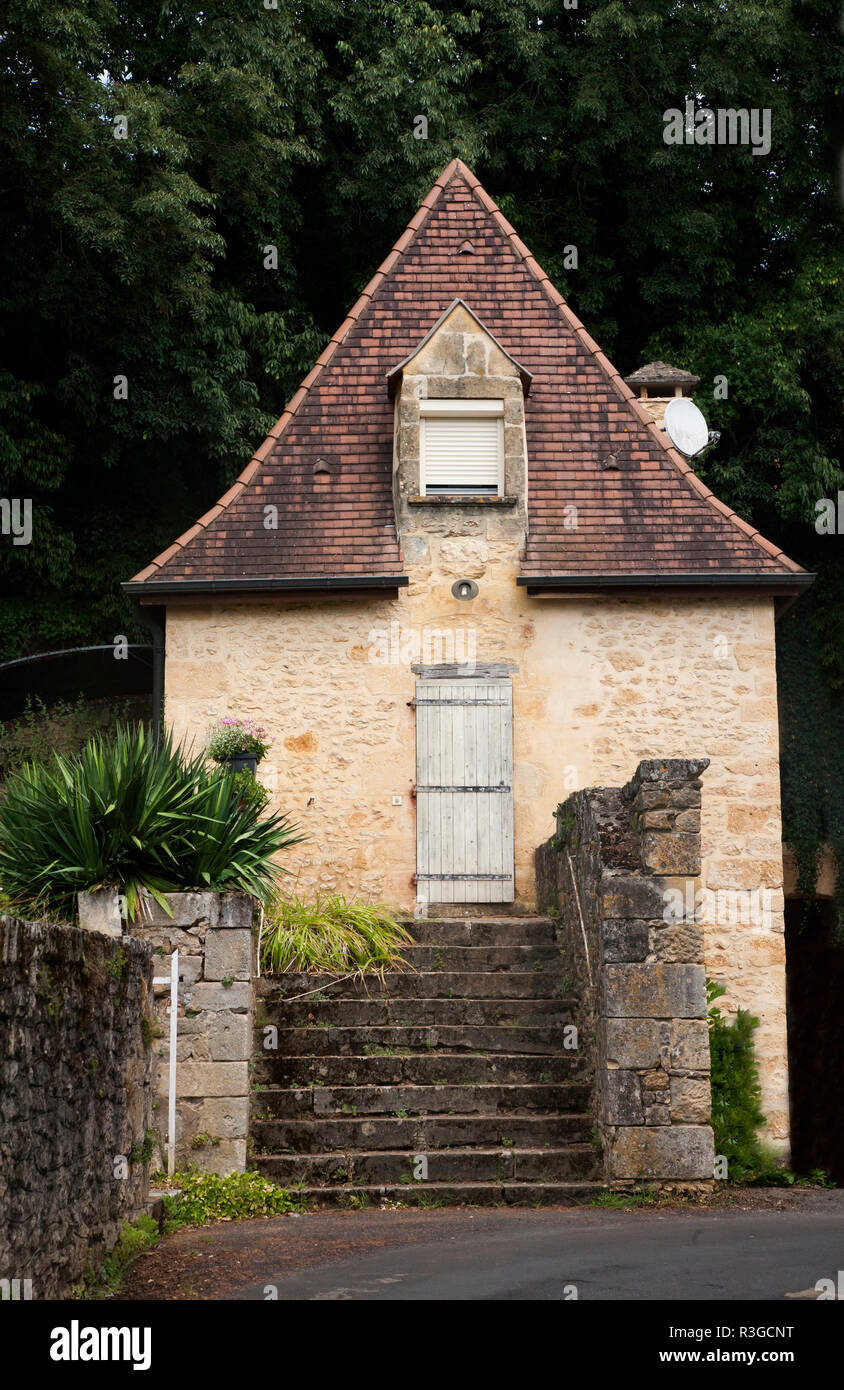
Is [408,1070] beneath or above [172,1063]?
beneath

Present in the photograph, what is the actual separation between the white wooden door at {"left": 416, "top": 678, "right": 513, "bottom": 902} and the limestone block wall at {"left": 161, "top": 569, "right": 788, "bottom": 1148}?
0.36 ft

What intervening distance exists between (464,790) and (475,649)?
1.21 metres

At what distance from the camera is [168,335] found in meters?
18.3

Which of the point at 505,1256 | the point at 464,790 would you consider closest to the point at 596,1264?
the point at 505,1256

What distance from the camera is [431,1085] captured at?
9570 millimetres

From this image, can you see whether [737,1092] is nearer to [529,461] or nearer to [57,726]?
[529,461]

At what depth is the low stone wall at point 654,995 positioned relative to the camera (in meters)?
8.58

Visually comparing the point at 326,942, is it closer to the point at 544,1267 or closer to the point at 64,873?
the point at 64,873

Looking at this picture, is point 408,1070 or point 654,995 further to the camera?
point 408,1070

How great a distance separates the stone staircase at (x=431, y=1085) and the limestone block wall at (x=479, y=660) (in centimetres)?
206

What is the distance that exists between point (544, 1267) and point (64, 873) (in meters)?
3.59

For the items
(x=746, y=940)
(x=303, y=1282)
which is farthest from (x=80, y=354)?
(x=303, y=1282)

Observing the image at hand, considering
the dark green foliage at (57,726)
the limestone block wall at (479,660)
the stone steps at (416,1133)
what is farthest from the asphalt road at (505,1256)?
the dark green foliage at (57,726)

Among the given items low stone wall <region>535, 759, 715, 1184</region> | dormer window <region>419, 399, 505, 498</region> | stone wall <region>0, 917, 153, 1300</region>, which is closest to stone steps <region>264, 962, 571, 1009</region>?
low stone wall <region>535, 759, 715, 1184</region>
